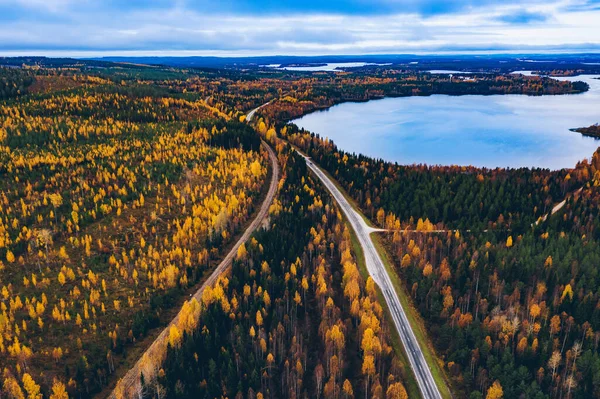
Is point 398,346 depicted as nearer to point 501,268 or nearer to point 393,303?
point 393,303

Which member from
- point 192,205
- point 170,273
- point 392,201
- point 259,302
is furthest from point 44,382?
point 392,201

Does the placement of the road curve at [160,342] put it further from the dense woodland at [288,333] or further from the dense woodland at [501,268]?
the dense woodland at [501,268]

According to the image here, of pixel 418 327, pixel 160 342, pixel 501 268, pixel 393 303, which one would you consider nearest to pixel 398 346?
pixel 418 327

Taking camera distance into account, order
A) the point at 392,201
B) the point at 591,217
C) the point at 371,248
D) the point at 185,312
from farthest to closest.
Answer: the point at 392,201, the point at 591,217, the point at 371,248, the point at 185,312

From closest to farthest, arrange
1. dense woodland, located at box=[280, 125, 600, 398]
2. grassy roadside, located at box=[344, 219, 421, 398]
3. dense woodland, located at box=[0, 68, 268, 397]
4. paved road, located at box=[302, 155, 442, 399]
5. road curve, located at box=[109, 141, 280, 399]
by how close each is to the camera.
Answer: road curve, located at box=[109, 141, 280, 399] → grassy roadside, located at box=[344, 219, 421, 398] → dense woodland, located at box=[280, 125, 600, 398] → paved road, located at box=[302, 155, 442, 399] → dense woodland, located at box=[0, 68, 268, 397]

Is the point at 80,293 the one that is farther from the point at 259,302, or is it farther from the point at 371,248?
the point at 371,248

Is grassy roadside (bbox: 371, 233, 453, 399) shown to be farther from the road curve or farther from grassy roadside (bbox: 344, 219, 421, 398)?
the road curve

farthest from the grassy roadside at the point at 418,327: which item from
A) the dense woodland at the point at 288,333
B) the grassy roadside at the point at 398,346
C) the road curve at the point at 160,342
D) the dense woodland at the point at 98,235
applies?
the dense woodland at the point at 98,235

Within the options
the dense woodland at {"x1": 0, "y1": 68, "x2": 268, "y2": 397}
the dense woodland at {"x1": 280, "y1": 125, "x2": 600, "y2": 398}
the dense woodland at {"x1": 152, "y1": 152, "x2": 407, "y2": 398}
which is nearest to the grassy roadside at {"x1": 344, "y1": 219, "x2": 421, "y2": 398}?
the dense woodland at {"x1": 152, "y1": 152, "x2": 407, "y2": 398}
